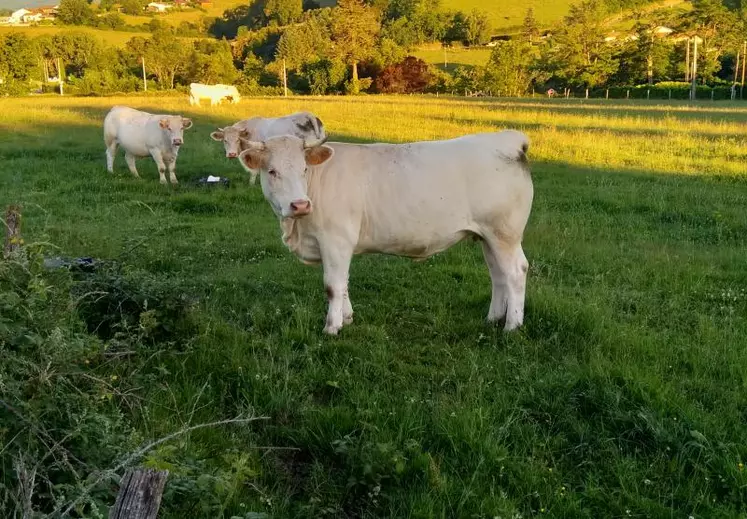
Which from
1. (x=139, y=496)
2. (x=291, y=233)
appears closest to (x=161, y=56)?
(x=291, y=233)

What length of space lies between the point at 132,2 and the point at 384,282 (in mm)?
206306

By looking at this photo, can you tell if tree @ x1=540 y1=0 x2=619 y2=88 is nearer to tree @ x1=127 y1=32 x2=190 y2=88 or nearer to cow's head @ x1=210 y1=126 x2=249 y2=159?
tree @ x1=127 y1=32 x2=190 y2=88

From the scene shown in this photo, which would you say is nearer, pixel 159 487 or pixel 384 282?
pixel 159 487

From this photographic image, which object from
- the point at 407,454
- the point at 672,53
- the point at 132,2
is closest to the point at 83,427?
the point at 407,454

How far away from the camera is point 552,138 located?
18.1m

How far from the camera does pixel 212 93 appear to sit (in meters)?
37.3

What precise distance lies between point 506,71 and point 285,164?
65992mm

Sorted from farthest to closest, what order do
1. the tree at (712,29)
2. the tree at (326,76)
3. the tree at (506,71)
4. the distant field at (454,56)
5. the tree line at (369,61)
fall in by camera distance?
1. the distant field at (454,56)
2. the tree at (326,76)
3. the tree at (712,29)
4. the tree line at (369,61)
5. the tree at (506,71)

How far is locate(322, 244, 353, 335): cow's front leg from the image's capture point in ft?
18.0

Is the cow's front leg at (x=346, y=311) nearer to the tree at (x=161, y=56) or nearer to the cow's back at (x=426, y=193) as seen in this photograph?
the cow's back at (x=426, y=193)

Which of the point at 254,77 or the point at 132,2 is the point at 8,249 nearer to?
the point at 254,77

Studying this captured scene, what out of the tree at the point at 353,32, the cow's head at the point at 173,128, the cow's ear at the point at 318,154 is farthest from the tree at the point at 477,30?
the cow's ear at the point at 318,154

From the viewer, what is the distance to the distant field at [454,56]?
96.6 m

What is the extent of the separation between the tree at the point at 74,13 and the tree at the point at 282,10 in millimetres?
41195
